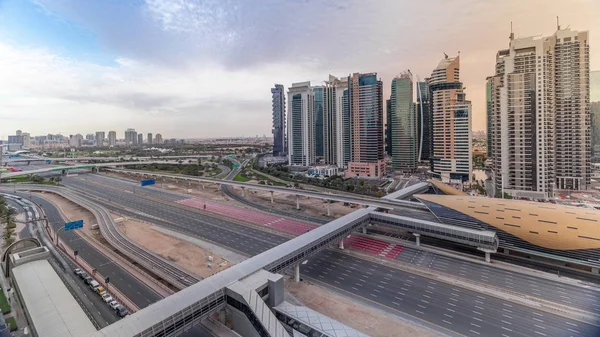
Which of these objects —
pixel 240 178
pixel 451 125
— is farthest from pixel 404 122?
pixel 240 178

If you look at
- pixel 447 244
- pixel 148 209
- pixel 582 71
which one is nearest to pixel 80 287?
pixel 148 209

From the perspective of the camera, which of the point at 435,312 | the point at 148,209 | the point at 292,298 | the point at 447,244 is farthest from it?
the point at 148,209

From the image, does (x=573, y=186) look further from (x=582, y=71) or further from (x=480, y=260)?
(x=480, y=260)

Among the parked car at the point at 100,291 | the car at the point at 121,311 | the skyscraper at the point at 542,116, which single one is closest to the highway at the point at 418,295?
the car at the point at 121,311

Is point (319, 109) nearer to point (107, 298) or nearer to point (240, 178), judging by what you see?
point (240, 178)

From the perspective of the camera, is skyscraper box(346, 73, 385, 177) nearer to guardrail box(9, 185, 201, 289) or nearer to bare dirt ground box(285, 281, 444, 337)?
guardrail box(9, 185, 201, 289)

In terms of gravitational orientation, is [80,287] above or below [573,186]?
below

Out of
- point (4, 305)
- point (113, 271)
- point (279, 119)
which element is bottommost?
point (113, 271)
